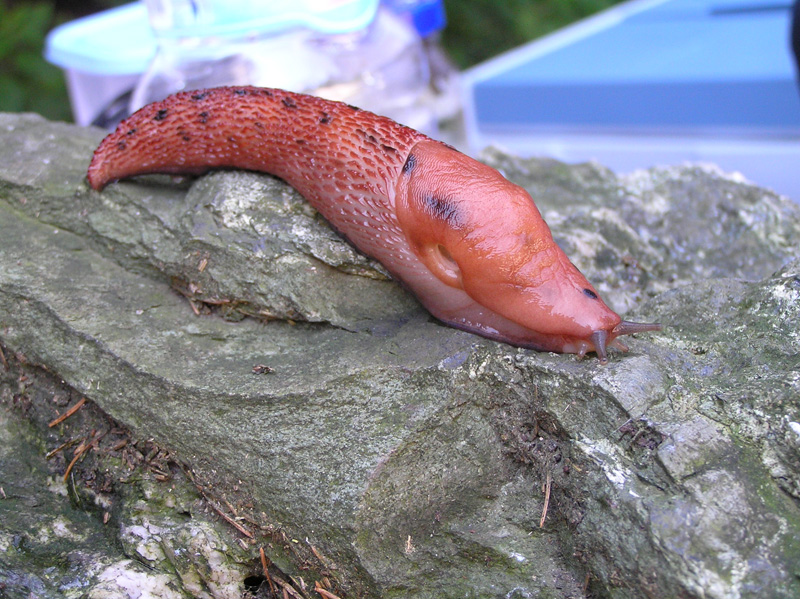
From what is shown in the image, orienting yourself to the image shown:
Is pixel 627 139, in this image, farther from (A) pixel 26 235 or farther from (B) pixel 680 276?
(A) pixel 26 235

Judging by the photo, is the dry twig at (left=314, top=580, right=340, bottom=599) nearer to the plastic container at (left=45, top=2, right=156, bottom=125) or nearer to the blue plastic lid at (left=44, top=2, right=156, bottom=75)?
the plastic container at (left=45, top=2, right=156, bottom=125)

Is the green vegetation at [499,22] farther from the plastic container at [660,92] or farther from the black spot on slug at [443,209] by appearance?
the black spot on slug at [443,209]

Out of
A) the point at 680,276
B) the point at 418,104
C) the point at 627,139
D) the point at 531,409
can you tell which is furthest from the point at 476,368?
the point at 418,104

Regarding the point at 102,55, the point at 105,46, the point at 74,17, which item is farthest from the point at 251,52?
the point at 74,17

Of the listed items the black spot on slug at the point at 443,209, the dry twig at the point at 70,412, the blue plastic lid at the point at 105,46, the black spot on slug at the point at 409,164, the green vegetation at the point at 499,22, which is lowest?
the dry twig at the point at 70,412

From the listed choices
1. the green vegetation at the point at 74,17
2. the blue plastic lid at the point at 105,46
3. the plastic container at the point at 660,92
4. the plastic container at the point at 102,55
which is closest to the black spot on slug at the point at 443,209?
the plastic container at the point at 660,92

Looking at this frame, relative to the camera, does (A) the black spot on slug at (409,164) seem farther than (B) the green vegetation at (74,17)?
No

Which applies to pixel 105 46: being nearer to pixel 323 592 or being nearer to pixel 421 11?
pixel 421 11
